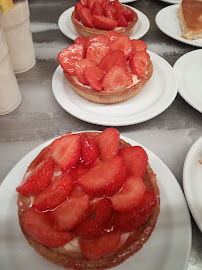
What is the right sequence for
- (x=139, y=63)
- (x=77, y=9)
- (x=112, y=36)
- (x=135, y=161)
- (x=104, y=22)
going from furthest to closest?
(x=77, y=9)
(x=104, y=22)
(x=112, y=36)
(x=139, y=63)
(x=135, y=161)

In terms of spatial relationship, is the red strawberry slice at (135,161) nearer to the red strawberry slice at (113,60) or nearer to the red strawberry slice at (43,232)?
the red strawberry slice at (43,232)

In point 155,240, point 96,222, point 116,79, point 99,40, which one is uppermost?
point 99,40

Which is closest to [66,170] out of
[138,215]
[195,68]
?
[138,215]

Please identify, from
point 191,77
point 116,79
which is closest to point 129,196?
point 116,79

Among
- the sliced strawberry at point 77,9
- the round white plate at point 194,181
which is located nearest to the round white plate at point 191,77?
the round white plate at point 194,181

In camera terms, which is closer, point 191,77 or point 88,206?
point 88,206

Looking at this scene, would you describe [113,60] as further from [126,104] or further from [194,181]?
[194,181]

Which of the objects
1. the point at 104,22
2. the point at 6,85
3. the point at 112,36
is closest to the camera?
the point at 6,85
